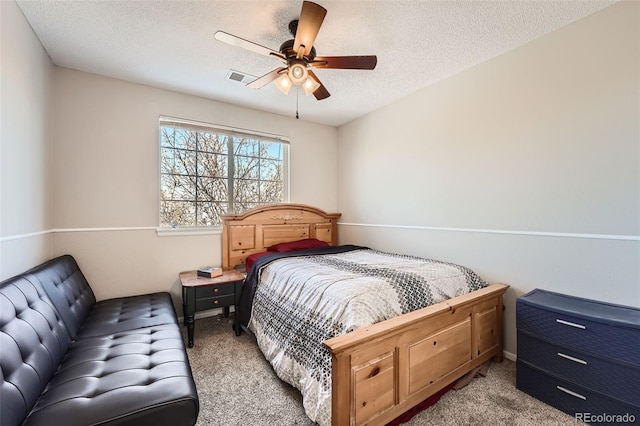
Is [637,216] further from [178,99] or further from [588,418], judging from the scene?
[178,99]

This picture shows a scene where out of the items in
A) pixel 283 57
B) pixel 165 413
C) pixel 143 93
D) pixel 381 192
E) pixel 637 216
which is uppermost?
pixel 143 93

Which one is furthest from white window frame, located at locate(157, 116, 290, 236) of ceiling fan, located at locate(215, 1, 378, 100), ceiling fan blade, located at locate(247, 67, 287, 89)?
ceiling fan, located at locate(215, 1, 378, 100)

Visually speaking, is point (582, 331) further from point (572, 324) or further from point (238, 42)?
point (238, 42)

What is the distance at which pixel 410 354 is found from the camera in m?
1.63

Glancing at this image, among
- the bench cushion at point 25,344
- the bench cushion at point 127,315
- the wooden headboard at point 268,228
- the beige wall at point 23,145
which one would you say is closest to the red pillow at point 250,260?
the wooden headboard at point 268,228

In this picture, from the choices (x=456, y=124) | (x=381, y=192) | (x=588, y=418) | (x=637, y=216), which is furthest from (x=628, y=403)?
(x=381, y=192)

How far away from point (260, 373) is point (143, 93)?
9.75 feet

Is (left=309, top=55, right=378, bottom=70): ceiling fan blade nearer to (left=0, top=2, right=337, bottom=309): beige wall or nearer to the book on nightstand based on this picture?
(left=0, top=2, right=337, bottom=309): beige wall

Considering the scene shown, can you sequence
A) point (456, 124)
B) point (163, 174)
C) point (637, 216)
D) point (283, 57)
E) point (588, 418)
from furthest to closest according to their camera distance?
point (163, 174) < point (456, 124) < point (283, 57) < point (637, 216) < point (588, 418)

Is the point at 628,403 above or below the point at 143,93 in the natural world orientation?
below

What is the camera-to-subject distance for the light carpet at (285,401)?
161cm

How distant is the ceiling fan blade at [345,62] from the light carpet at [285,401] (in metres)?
Answer: 2.26

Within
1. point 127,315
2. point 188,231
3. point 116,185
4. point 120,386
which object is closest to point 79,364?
point 120,386

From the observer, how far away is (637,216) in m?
1.70
